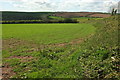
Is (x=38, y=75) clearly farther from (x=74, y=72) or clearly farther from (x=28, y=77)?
(x=74, y=72)

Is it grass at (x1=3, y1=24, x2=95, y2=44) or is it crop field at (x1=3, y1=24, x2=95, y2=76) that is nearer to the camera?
crop field at (x1=3, y1=24, x2=95, y2=76)

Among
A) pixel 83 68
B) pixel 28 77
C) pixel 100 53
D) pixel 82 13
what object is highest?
pixel 82 13

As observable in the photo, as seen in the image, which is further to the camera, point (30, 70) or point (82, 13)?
point (82, 13)

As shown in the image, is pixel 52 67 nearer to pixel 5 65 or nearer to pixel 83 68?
pixel 83 68

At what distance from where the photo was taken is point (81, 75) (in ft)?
23.5

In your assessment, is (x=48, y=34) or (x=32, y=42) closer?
(x=32, y=42)

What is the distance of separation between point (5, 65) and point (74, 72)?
5338mm

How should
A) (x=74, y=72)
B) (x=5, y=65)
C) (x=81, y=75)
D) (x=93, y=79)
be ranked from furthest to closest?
(x=5, y=65), (x=74, y=72), (x=81, y=75), (x=93, y=79)

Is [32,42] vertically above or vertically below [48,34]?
below

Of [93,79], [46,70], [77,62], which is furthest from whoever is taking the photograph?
[77,62]

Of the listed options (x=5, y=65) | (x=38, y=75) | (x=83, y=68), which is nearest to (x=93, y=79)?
(x=83, y=68)

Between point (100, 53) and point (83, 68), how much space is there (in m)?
2.15

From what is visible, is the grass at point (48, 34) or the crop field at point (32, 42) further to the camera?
the grass at point (48, 34)

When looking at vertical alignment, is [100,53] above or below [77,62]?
above
